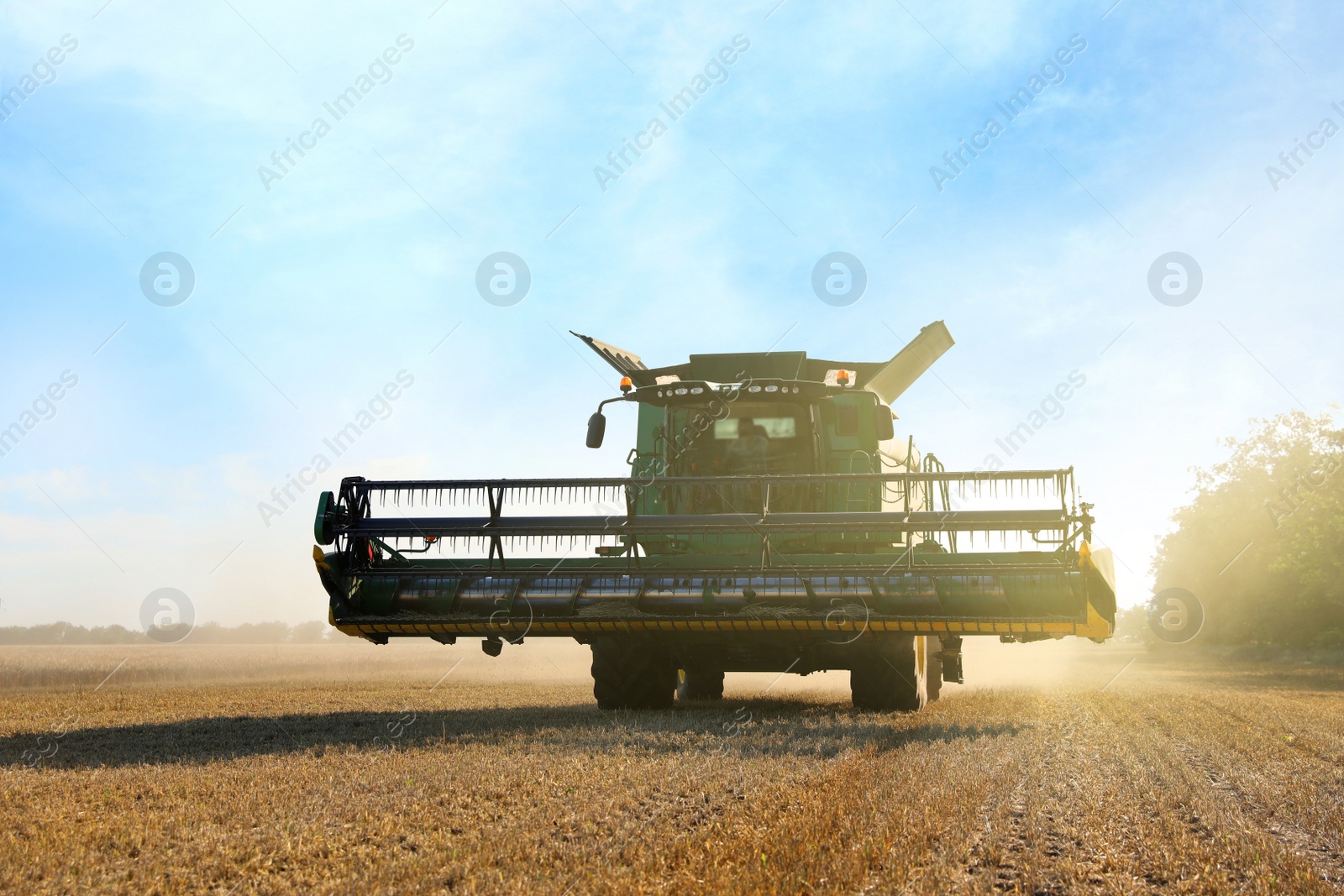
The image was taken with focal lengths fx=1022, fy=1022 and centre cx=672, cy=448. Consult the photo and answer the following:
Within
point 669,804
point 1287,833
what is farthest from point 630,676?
point 1287,833

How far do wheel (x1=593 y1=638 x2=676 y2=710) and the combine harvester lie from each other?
0.02m

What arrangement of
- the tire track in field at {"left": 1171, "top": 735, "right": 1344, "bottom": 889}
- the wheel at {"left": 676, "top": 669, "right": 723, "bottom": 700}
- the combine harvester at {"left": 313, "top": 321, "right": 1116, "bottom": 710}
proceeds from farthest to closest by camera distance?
the wheel at {"left": 676, "top": 669, "right": 723, "bottom": 700} → the combine harvester at {"left": 313, "top": 321, "right": 1116, "bottom": 710} → the tire track in field at {"left": 1171, "top": 735, "right": 1344, "bottom": 889}

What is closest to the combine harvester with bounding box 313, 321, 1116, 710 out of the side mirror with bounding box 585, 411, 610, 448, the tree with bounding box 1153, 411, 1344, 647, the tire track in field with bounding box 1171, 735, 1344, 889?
the side mirror with bounding box 585, 411, 610, 448

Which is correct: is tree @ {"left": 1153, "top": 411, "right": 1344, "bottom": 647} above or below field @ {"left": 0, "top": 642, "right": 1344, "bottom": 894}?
above

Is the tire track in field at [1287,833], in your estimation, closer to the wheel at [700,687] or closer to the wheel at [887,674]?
the wheel at [887,674]

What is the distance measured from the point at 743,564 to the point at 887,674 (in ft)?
5.85

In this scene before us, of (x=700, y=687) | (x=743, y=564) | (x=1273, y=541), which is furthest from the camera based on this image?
(x=1273, y=541)

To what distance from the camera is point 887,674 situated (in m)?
9.88

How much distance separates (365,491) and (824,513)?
432cm

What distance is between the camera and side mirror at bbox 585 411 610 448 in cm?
1075

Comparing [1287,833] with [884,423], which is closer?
[1287,833]

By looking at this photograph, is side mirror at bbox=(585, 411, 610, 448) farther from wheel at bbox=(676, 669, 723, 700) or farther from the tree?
the tree

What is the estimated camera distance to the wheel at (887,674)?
32.1 ft

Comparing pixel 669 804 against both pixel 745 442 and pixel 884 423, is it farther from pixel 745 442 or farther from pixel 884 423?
pixel 745 442
